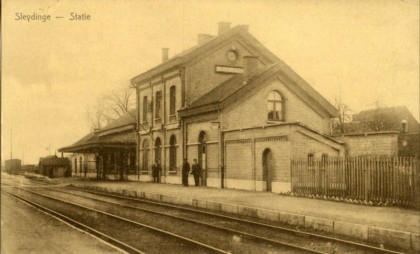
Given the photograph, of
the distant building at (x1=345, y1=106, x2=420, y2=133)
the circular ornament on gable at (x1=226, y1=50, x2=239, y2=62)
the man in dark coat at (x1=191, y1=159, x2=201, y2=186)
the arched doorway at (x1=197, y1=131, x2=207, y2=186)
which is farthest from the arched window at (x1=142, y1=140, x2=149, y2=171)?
the distant building at (x1=345, y1=106, x2=420, y2=133)

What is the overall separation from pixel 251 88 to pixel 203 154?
15.4 ft

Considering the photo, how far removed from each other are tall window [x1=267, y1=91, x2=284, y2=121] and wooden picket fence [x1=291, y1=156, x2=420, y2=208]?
6.81 metres

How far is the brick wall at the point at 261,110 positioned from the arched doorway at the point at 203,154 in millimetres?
2526

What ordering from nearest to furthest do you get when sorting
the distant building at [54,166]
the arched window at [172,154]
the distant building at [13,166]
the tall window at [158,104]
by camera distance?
the arched window at [172,154] → the tall window at [158,104] → the distant building at [54,166] → the distant building at [13,166]

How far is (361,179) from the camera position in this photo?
659 inches

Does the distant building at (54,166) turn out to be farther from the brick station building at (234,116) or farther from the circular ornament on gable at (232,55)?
the circular ornament on gable at (232,55)

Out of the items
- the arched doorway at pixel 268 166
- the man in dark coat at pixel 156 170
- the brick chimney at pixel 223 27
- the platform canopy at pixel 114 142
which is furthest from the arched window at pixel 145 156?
the arched doorway at pixel 268 166

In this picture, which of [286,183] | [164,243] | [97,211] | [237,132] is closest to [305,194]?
[286,183]

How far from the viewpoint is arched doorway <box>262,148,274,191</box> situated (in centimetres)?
2148

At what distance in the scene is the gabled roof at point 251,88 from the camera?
25.3 m

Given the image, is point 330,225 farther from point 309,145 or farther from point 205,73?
point 205,73

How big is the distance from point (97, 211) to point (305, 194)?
786 centimetres

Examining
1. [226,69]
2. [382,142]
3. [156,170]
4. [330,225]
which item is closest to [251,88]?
[226,69]

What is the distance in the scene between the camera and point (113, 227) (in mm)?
12859
